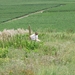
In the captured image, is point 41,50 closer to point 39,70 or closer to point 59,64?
point 59,64

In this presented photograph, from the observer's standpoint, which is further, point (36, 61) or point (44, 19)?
point (44, 19)

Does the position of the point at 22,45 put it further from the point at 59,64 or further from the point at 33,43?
the point at 59,64

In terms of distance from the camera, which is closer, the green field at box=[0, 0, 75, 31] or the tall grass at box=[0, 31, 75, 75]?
the tall grass at box=[0, 31, 75, 75]

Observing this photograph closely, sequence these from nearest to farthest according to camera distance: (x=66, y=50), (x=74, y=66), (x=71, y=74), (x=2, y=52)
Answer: (x=71, y=74) → (x=74, y=66) → (x=2, y=52) → (x=66, y=50)

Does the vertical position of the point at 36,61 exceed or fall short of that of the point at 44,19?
it exceeds it

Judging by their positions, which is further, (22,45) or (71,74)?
(22,45)

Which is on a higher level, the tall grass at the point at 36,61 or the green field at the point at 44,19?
the tall grass at the point at 36,61

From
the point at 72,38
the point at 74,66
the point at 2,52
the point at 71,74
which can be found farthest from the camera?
the point at 72,38

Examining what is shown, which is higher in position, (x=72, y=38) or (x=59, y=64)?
(x=59, y=64)

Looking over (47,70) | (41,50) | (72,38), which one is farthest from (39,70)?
(72,38)

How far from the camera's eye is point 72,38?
17828 mm

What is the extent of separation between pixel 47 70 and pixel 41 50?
4.05m

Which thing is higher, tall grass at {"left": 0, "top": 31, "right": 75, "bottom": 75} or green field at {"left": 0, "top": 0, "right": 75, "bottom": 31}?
tall grass at {"left": 0, "top": 31, "right": 75, "bottom": 75}

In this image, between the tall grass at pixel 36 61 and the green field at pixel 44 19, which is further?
the green field at pixel 44 19
